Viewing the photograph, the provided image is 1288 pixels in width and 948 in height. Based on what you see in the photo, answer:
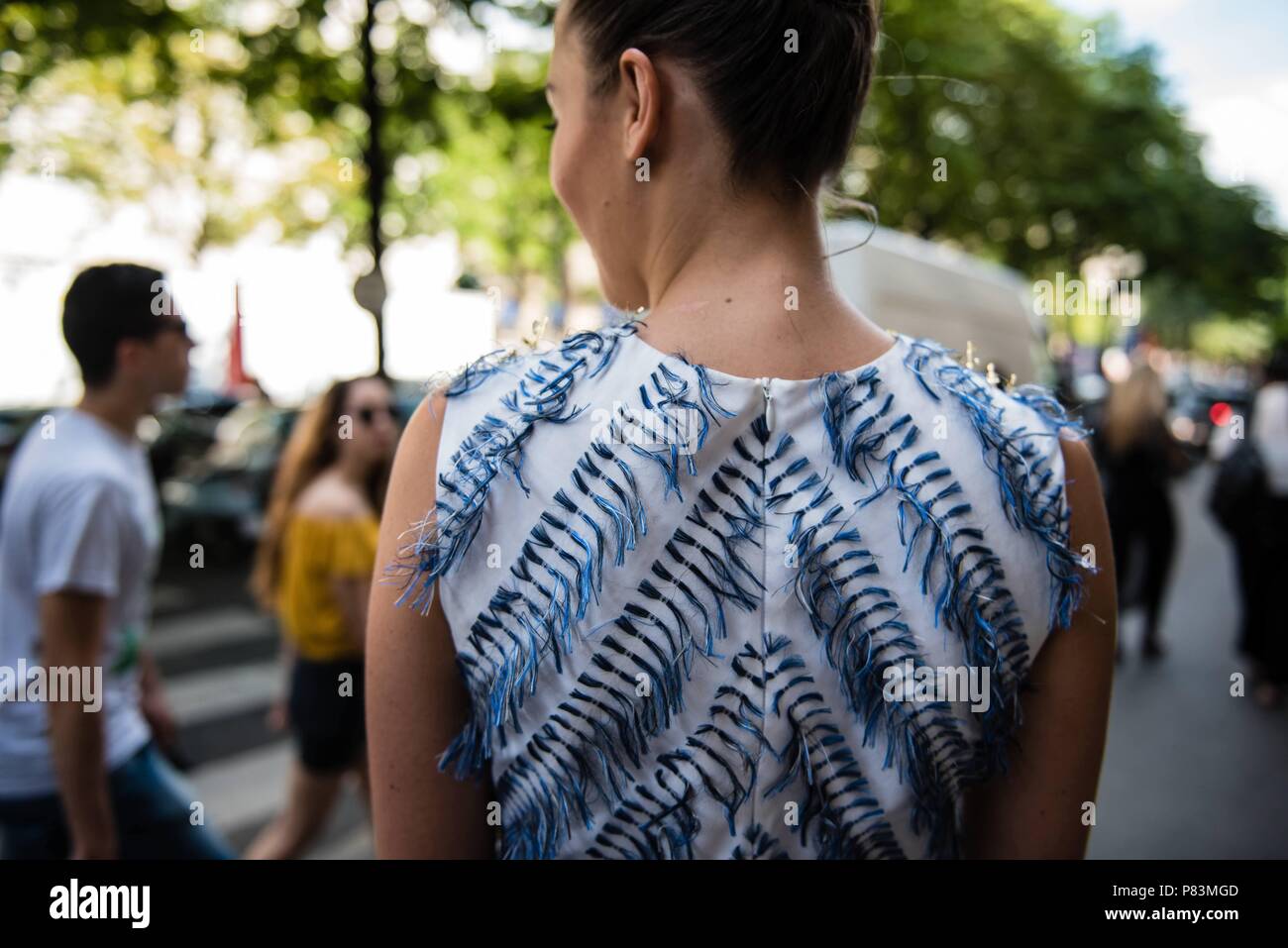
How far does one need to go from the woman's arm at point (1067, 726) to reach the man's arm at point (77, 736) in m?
2.04

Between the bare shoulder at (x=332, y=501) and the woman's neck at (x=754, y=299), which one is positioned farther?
the bare shoulder at (x=332, y=501)

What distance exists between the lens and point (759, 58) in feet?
3.19

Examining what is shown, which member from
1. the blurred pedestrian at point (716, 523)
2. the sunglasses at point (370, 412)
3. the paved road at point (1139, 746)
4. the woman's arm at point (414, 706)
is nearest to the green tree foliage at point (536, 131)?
the blurred pedestrian at point (716, 523)

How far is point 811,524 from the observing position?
0.99 m

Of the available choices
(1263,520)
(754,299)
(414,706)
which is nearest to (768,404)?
(754,299)

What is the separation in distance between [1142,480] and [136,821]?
253 inches

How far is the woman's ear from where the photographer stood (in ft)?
3.20

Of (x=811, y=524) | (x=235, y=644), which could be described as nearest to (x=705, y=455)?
(x=811, y=524)

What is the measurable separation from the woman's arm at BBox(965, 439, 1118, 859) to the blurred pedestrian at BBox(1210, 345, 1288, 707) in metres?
5.43

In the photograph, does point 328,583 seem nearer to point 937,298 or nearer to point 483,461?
point 483,461

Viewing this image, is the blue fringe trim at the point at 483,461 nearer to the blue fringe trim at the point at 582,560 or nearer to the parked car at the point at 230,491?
the blue fringe trim at the point at 582,560

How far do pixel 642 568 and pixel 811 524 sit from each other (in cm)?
18

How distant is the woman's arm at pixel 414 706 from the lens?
101cm

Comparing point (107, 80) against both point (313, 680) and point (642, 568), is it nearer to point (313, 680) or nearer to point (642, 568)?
point (313, 680)
